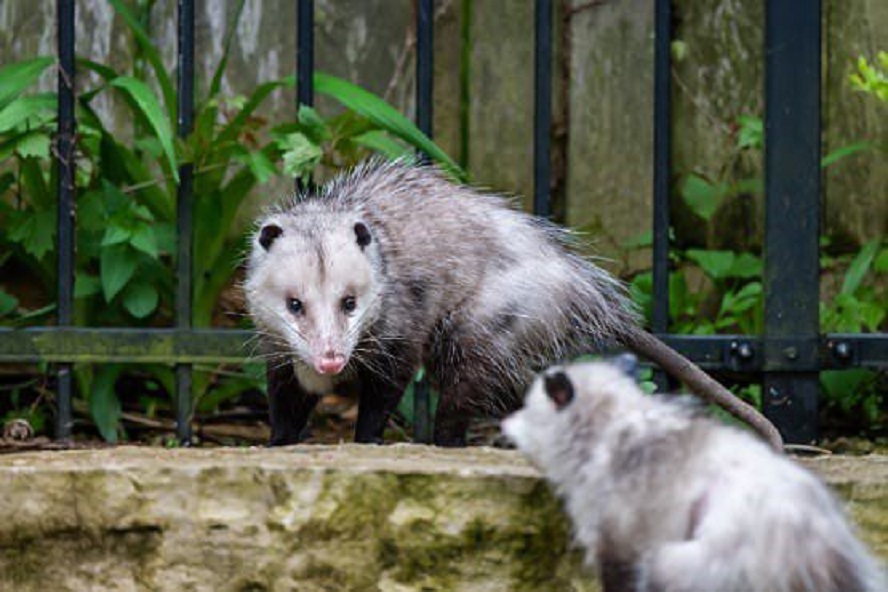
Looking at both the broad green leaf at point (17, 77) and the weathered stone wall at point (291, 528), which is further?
the broad green leaf at point (17, 77)

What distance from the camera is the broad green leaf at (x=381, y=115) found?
4.09 m

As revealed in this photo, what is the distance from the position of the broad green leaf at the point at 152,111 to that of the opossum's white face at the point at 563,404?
1.55 meters

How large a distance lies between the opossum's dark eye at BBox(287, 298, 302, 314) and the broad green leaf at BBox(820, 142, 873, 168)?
64.6 inches

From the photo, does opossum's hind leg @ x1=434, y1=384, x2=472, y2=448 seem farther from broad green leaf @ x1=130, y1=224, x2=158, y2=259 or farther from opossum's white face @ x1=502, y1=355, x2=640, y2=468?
opossum's white face @ x1=502, y1=355, x2=640, y2=468

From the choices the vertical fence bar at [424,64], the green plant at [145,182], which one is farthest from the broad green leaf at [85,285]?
the vertical fence bar at [424,64]

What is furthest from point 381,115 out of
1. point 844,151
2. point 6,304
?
point 844,151

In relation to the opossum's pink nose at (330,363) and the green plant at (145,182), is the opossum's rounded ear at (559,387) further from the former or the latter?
the green plant at (145,182)

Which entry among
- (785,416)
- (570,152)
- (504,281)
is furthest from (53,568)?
(570,152)

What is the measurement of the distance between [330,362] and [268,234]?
16.2 inches

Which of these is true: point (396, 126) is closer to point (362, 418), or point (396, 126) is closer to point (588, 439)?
point (362, 418)

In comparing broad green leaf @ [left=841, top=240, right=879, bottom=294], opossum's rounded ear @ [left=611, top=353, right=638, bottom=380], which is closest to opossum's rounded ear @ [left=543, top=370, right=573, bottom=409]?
opossum's rounded ear @ [left=611, top=353, right=638, bottom=380]

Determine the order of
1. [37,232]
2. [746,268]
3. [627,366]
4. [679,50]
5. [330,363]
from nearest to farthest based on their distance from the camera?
1. [627,366]
2. [330,363]
3. [37,232]
4. [746,268]
5. [679,50]

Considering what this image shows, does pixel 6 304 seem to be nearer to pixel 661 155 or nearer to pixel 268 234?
pixel 268 234

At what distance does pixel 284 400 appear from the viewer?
13.1 ft
